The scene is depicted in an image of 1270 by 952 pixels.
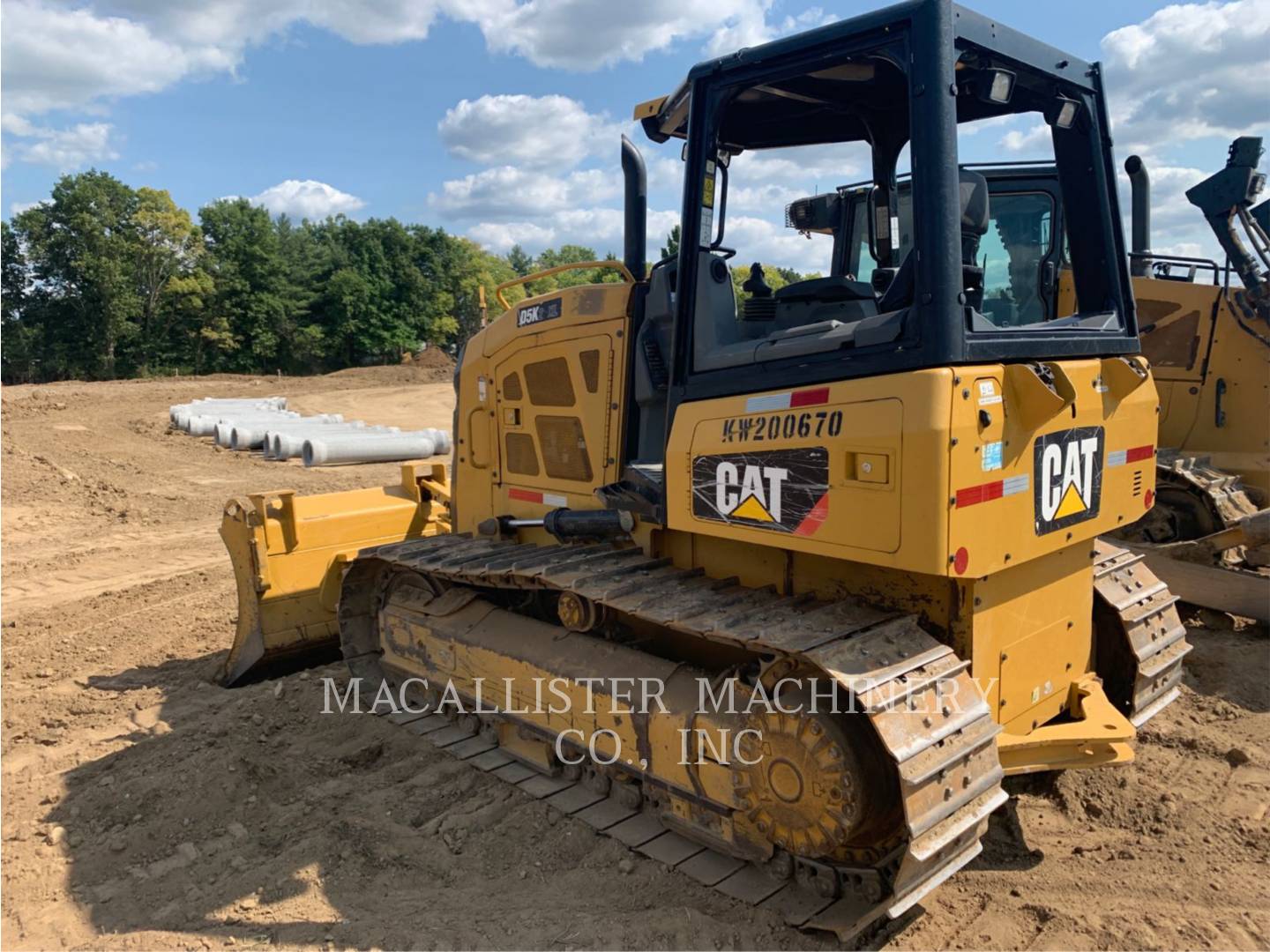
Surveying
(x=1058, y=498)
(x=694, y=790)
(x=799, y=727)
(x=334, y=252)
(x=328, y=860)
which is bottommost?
(x=328, y=860)

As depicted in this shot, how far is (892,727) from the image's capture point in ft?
8.91

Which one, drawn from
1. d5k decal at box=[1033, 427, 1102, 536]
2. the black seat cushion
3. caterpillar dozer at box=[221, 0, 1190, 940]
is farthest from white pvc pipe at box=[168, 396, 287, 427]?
d5k decal at box=[1033, 427, 1102, 536]

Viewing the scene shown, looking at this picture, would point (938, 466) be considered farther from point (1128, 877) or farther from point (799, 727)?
point (1128, 877)

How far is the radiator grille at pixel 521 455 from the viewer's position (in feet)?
16.1

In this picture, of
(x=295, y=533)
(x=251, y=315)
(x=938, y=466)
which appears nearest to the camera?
(x=938, y=466)

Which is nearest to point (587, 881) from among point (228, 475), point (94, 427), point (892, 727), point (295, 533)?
point (892, 727)

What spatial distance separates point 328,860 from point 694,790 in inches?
63.8

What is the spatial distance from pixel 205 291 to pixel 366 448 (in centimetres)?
3513

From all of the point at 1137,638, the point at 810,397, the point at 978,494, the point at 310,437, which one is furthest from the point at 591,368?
the point at 310,437

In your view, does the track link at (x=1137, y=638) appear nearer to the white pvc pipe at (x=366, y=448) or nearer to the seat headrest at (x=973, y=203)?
the seat headrest at (x=973, y=203)

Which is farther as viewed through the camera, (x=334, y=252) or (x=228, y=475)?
(x=334, y=252)

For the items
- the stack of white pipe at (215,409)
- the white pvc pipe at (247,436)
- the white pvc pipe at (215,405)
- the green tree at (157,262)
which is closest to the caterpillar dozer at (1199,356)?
the white pvc pipe at (247,436)

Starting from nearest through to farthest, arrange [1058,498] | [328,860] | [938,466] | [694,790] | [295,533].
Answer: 1. [938,466]
2. [1058,498]
3. [694,790]
4. [328,860]
5. [295,533]

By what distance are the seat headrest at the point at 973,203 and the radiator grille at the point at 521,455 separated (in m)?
2.50
